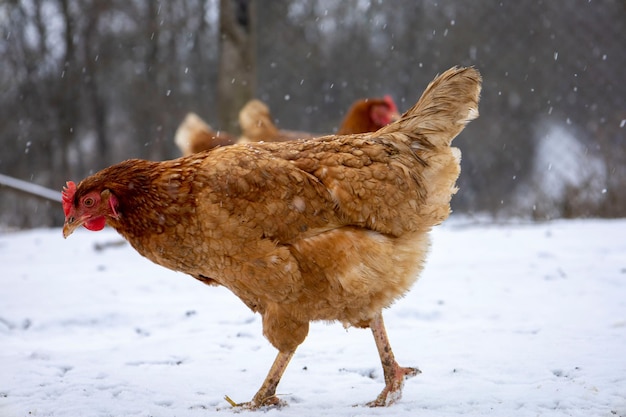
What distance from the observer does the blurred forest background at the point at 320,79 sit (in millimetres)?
7730

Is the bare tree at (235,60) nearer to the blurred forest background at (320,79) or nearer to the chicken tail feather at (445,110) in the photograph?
the blurred forest background at (320,79)

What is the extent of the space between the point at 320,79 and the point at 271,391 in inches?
354

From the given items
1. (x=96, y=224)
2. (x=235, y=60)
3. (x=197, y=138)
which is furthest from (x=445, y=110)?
(x=235, y=60)

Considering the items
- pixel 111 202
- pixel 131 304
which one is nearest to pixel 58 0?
pixel 131 304

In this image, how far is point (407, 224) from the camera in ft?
9.18

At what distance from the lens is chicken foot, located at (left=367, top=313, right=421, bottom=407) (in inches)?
111

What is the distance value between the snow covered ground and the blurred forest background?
6.76 ft

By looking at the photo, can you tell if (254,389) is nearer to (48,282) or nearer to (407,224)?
(407,224)

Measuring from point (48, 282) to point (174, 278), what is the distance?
3.44 ft

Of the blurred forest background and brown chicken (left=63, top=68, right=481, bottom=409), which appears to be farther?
the blurred forest background

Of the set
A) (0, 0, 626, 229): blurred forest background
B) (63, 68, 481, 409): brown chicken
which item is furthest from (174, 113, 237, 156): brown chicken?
(63, 68, 481, 409): brown chicken

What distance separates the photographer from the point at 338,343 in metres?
3.71

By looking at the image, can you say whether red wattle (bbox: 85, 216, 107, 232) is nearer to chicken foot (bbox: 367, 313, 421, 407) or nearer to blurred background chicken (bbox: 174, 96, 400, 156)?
chicken foot (bbox: 367, 313, 421, 407)

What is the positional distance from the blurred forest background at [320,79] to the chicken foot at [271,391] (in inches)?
162
